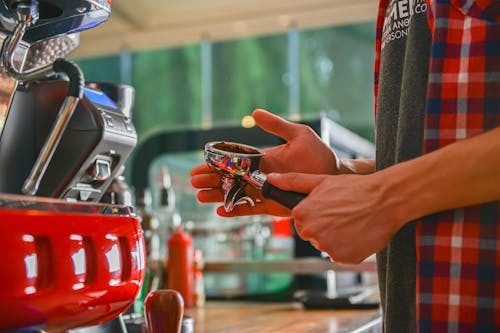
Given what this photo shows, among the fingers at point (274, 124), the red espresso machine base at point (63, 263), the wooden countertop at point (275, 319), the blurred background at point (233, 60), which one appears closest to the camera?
the red espresso machine base at point (63, 263)

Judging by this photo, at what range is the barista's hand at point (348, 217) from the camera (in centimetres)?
71

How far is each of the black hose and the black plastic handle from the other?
245mm

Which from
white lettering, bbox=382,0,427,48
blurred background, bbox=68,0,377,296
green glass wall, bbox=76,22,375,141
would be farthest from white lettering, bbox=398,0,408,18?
green glass wall, bbox=76,22,375,141

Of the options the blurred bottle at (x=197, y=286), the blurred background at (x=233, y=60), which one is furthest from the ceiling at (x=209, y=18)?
the blurred bottle at (x=197, y=286)

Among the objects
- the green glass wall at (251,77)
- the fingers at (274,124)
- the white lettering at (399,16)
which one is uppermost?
the green glass wall at (251,77)

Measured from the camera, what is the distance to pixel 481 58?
731 millimetres

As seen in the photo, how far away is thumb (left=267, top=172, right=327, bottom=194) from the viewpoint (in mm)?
762

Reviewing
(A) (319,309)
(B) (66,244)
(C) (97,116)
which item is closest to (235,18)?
(A) (319,309)

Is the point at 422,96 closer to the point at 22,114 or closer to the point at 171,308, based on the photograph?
→ the point at 171,308

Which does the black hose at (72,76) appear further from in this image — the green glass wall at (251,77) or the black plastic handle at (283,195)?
the green glass wall at (251,77)

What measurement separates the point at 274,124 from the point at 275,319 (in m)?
0.65

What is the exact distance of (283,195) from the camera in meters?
0.78

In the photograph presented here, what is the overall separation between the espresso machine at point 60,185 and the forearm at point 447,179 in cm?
28

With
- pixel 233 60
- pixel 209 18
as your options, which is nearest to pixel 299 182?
pixel 209 18
